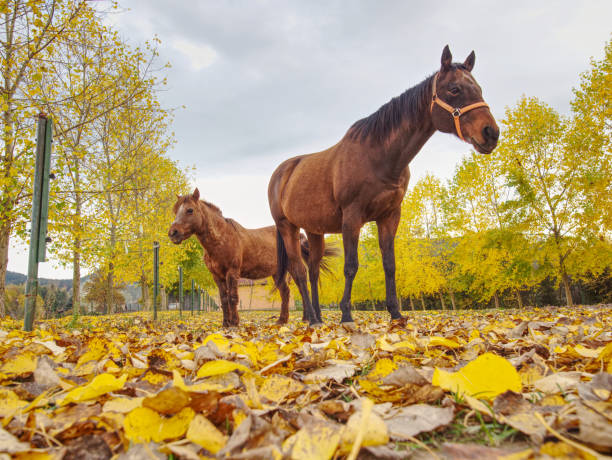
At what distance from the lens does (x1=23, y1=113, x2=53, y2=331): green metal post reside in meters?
3.89

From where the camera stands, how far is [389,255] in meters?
4.91

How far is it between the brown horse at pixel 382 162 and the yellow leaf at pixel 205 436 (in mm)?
3748

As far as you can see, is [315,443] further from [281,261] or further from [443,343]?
[281,261]

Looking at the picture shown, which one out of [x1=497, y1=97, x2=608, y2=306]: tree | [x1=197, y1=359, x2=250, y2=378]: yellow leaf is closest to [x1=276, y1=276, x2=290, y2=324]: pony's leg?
[x1=197, y1=359, x2=250, y2=378]: yellow leaf

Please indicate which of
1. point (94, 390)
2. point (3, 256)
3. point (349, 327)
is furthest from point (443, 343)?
point (3, 256)

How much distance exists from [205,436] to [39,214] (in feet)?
13.4

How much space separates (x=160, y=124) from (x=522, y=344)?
19.1 meters

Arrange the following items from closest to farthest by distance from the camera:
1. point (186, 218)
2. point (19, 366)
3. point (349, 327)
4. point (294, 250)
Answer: point (19, 366), point (349, 327), point (294, 250), point (186, 218)

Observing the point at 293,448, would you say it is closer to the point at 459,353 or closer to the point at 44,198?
the point at 459,353

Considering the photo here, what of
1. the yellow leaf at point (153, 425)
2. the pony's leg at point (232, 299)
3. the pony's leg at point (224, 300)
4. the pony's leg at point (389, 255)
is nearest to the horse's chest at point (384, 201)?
the pony's leg at point (389, 255)

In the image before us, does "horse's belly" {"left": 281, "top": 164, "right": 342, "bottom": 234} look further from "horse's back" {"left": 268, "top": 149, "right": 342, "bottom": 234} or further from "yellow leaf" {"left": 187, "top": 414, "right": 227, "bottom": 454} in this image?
"yellow leaf" {"left": 187, "top": 414, "right": 227, "bottom": 454}

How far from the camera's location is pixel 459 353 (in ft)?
6.43

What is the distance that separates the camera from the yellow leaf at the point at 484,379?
3.55 feet

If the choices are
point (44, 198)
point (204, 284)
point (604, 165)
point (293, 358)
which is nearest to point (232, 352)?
point (293, 358)
